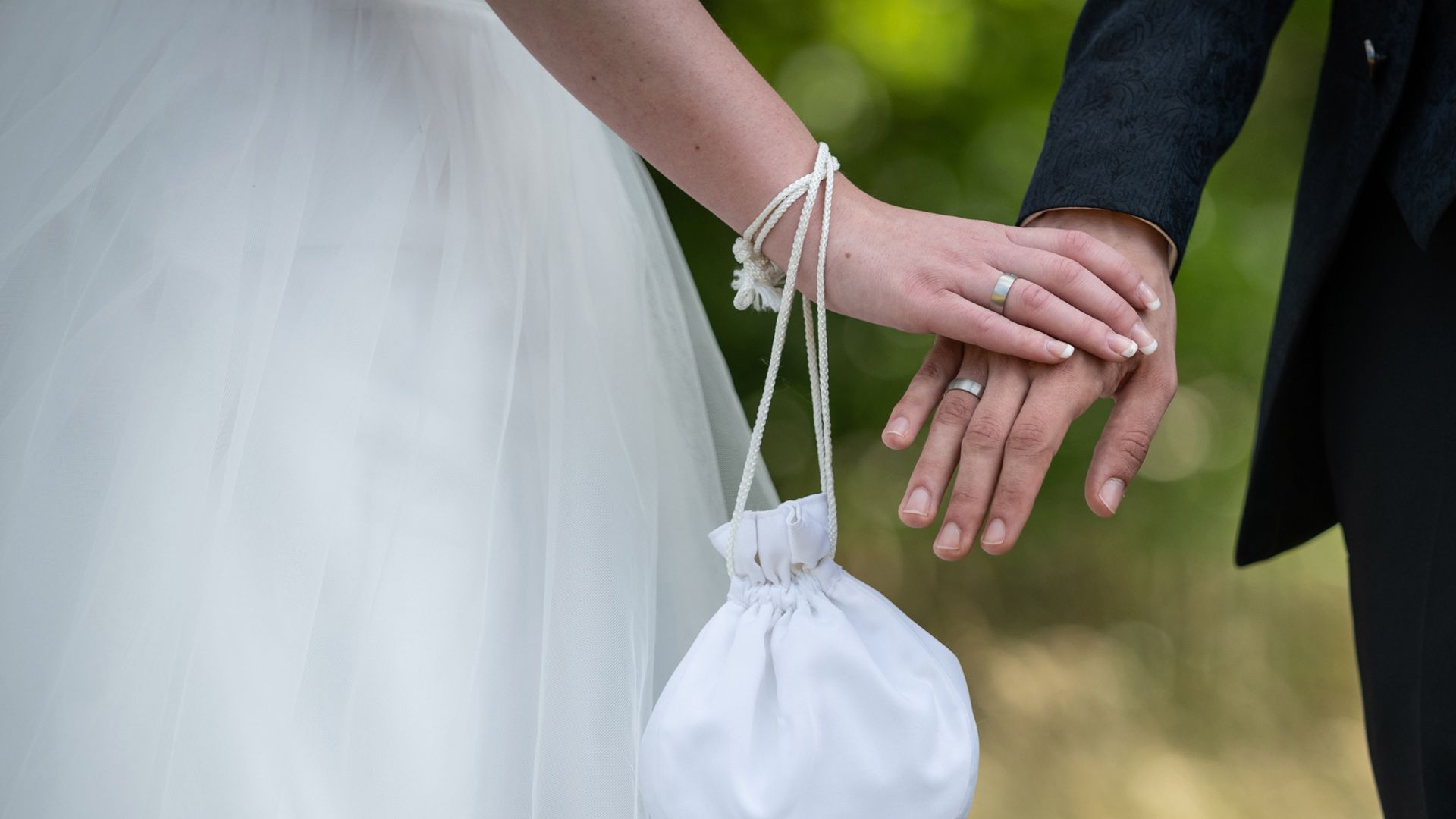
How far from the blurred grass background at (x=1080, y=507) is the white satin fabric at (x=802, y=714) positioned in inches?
41.8

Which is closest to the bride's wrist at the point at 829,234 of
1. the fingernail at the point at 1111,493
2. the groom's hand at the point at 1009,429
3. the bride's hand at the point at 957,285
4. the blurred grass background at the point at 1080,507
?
the bride's hand at the point at 957,285

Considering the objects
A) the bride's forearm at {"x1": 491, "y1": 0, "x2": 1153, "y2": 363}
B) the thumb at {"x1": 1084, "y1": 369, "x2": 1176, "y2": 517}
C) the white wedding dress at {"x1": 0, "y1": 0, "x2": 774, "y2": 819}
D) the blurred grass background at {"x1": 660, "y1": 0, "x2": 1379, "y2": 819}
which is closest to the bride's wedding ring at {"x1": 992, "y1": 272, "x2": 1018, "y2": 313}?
the bride's forearm at {"x1": 491, "y1": 0, "x2": 1153, "y2": 363}

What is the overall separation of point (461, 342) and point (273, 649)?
0.20 m

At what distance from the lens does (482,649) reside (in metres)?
0.57

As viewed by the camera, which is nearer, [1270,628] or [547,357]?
[547,357]

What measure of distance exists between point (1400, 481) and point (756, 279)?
46cm

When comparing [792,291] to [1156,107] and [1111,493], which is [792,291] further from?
[1156,107]

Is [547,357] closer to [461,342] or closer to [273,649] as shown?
[461,342]

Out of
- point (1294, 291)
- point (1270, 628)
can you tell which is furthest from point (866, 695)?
point (1270, 628)

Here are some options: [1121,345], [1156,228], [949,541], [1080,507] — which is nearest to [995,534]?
[949,541]

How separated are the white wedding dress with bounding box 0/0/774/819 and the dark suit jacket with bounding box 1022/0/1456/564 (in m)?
0.38

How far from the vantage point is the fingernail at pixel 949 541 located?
65 cm

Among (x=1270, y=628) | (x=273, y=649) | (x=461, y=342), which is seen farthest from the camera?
(x=1270, y=628)

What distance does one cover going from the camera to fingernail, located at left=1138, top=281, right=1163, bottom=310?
0.70 metres
